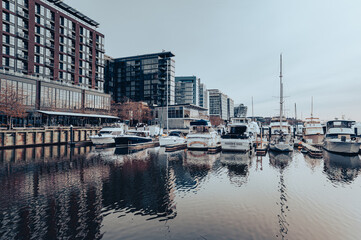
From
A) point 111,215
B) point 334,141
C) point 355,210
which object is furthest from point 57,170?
point 334,141

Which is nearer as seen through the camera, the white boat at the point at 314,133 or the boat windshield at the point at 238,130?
the boat windshield at the point at 238,130

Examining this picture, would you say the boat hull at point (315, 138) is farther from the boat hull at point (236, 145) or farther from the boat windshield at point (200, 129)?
the boat windshield at point (200, 129)

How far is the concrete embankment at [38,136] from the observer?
3650 cm

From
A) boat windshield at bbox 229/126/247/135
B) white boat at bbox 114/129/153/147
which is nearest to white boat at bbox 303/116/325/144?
boat windshield at bbox 229/126/247/135

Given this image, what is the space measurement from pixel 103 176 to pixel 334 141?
34427 mm

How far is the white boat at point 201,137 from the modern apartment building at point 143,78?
76578mm

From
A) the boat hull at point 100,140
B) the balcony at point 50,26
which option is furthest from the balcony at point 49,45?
the boat hull at point 100,140

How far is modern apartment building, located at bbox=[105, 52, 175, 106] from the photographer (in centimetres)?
11406

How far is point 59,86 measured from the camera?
61500 millimetres

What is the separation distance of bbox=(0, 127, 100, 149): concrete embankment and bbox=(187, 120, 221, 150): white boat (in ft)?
105

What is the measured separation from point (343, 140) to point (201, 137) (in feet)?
72.0

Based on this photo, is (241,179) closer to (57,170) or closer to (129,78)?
(57,170)

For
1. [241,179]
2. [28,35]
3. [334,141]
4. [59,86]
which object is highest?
[28,35]

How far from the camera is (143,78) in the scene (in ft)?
384
